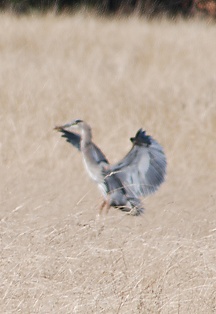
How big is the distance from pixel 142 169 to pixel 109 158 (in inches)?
112

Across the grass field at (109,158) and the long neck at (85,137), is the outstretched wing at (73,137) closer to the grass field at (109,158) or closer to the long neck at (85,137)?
the long neck at (85,137)

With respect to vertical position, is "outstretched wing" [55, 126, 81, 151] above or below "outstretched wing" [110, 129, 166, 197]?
above

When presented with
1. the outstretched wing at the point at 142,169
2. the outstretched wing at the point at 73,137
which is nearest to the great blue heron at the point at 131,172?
the outstretched wing at the point at 142,169

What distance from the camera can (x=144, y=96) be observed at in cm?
998

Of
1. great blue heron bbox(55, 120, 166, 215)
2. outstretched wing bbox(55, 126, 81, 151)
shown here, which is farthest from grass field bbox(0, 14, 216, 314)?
outstretched wing bbox(55, 126, 81, 151)

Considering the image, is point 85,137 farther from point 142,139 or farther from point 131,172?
point 142,139

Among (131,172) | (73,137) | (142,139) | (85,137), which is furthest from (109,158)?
(142,139)

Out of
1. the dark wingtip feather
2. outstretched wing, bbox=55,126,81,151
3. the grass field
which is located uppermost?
the dark wingtip feather

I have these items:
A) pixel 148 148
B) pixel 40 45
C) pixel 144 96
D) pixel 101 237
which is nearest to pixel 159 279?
pixel 101 237

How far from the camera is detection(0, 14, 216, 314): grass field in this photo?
13.5ft

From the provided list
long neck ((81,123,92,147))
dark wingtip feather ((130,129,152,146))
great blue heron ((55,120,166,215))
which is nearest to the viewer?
dark wingtip feather ((130,129,152,146))

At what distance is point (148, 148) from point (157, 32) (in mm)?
7728

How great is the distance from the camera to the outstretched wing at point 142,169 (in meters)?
5.93

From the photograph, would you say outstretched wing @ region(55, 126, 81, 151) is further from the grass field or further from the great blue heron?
the grass field
